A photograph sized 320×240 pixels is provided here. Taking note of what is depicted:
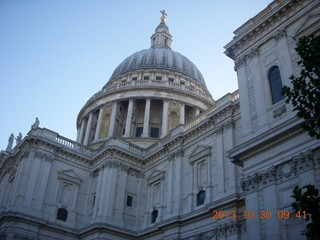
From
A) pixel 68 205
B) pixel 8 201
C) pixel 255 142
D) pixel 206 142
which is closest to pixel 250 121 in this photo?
pixel 255 142

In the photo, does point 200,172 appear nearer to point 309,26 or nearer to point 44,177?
point 44,177

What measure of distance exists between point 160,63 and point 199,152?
1174 inches

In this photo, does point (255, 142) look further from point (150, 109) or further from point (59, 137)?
point (150, 109)

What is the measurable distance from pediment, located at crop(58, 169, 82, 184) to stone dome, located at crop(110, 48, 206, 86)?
24.9 meters

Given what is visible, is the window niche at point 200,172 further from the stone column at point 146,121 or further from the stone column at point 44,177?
the stone column at point 146,121

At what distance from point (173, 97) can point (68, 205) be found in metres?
21.1

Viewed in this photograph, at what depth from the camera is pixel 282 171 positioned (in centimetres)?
1684

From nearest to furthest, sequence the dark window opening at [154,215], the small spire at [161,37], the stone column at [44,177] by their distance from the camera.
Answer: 1. the stone column at [44,177]
2. the dark window opening at [154,215]
3. the small spire at [161,37]

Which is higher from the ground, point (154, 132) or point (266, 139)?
point (154, 132)

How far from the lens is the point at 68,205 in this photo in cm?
3244

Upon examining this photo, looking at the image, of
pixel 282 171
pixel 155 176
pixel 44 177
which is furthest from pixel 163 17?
pixel 282 171

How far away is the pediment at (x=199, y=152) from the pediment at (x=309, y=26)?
37.1 feet

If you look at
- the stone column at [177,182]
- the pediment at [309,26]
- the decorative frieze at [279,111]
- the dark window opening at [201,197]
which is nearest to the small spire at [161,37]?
the stone column at [177,182]

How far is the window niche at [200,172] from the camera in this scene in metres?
26.9
